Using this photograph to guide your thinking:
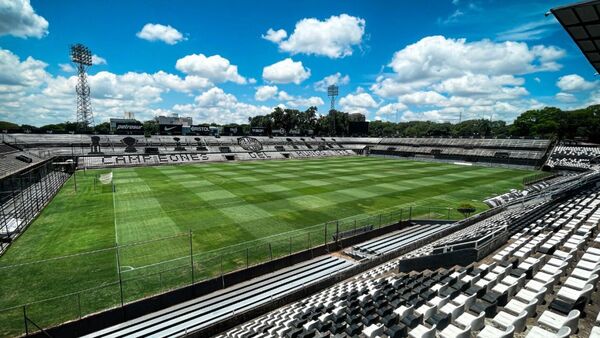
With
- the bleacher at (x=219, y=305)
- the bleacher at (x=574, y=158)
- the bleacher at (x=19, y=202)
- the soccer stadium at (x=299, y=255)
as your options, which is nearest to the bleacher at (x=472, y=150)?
the bleacher at (x=574, y=158)

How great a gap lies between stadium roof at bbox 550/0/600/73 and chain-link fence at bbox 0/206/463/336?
1469 centimetres

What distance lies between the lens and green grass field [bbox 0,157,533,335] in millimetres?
14320

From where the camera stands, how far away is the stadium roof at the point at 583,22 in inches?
434

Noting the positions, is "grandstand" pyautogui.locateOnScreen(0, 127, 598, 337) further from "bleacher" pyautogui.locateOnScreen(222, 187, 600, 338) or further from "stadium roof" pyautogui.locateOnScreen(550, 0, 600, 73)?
"stadium roof" pyautogui.locateOnScreen(550, 0, 600, 73)

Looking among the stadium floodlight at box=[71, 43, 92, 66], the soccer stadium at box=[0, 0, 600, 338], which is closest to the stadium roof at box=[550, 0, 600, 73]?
the soccer stadium at box=[0, 0, 600, 338]

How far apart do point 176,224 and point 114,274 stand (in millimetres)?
7508

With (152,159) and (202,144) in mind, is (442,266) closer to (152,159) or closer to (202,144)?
(152,159)

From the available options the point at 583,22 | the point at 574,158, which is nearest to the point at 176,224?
the point at 583,22

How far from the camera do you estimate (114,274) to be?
51.1 feet

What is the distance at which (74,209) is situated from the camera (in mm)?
27109

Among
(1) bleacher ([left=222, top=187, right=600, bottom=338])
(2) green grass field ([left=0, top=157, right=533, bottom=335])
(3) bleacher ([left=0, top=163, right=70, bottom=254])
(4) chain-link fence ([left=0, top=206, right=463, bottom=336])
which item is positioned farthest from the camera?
(3) bleacher ([left=0, top=163, right=70, bottom=254])

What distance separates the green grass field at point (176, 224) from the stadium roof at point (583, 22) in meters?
14.7

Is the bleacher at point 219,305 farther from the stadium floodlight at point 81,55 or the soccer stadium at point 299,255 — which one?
the stadium floodlight at point 81,55

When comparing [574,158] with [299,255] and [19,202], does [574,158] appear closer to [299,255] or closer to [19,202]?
[299,255]
